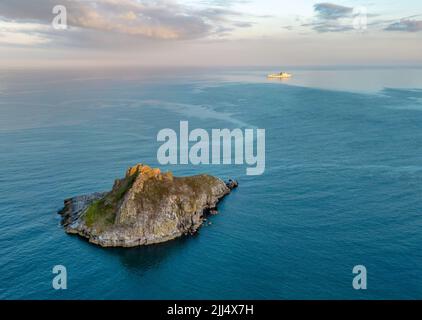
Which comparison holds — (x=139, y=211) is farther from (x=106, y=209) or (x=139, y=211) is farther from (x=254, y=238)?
(x=254, y=238)

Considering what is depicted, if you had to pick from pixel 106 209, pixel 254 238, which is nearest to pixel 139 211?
pixel 106 209

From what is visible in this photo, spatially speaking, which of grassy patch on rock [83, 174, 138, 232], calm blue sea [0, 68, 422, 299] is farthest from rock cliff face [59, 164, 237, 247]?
calm blue sea [0, 68, 422, 299]

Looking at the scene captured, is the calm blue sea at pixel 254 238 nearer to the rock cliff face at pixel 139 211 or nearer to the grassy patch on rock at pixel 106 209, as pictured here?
the rock cliff face at pixel 139 211

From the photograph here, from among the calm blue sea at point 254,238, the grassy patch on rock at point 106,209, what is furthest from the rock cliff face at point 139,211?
the calm blue sea at point 254,238

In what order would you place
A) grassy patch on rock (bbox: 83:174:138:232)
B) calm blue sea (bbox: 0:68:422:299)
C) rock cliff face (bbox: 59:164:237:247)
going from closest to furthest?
calm blue sea (bbox: 0:68:422:299) → rock cliff face (bbox: 59:164:237:247) → grassy patch on rock (bbox: 83:174:138:232)

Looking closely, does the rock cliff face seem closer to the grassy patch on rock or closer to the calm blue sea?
the grassy patch on rock

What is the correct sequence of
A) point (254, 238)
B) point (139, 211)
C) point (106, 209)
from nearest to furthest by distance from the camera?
point (254, 238) < point (139, 211) < point (106, 209)

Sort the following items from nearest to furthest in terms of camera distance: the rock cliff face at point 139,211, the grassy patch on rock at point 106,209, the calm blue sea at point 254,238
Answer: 1. the calm blue sea at point 254,238
2. the rock cliff face at point 139,211
3. the grassy patch on rock at point 106,209
